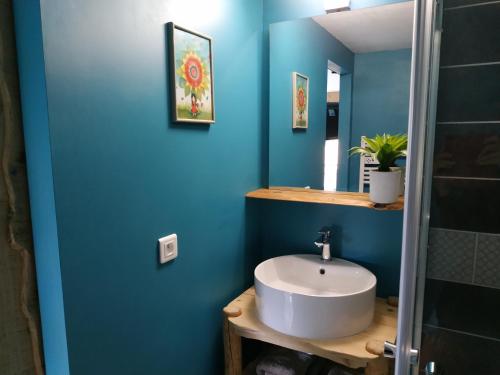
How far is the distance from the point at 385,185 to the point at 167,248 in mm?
882

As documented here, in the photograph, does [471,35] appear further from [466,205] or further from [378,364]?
[378,364]

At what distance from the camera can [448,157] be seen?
3.72 feet

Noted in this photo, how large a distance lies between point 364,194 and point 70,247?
121 cm

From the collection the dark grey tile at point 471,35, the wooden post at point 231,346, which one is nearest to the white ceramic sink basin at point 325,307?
the wooden post at point 231,346

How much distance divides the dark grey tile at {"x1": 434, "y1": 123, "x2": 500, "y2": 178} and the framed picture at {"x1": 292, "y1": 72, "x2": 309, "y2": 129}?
2.45 ft

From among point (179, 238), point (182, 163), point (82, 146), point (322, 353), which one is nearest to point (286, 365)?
point (322, 353)

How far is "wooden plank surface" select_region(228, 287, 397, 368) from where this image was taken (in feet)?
4.11

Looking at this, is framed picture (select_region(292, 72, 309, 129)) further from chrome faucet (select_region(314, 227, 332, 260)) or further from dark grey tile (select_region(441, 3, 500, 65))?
dark grey tile (select_region(441, 3, 500, 65))

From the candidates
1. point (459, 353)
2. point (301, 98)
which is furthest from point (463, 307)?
point (301, 98)

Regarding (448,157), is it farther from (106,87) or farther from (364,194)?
(106,87)

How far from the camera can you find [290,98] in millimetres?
1791

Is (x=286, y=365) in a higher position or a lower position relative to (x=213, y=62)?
lower

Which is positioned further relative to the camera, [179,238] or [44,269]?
[179,238]

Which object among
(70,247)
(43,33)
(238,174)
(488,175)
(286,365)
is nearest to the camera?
(43,33)
